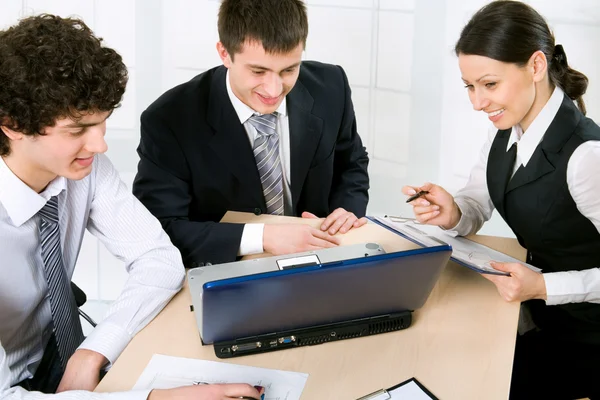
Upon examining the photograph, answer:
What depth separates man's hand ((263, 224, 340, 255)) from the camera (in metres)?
1.96

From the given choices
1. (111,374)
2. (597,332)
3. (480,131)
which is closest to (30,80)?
(111,374)

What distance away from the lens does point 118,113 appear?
11.9ft

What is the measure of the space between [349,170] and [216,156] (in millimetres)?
584

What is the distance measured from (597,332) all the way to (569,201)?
0.38m

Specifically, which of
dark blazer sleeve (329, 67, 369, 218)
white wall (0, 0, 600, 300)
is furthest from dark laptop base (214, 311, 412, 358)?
white wall (0, 0, 600, 300)

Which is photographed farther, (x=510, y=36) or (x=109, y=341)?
(x=510, y=36)

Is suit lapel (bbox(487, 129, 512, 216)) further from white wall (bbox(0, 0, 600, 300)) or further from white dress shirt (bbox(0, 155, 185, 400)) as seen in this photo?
white wall (bbox(0, 0, 600, 300))

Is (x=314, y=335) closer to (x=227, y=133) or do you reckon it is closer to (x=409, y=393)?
(x=409, y=393)

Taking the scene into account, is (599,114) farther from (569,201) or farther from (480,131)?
A: (569,201)

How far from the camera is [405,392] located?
145 centimetres

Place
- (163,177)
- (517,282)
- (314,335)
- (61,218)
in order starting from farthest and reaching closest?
(163,177) → (61,218) → (517,282) → (314,335)

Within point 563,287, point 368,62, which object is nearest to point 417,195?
point 563,287

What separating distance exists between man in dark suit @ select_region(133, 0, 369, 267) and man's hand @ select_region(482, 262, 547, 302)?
0.46 meters

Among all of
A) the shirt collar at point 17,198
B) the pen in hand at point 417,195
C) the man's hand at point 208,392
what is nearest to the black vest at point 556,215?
the pen in hand at point 417,195
